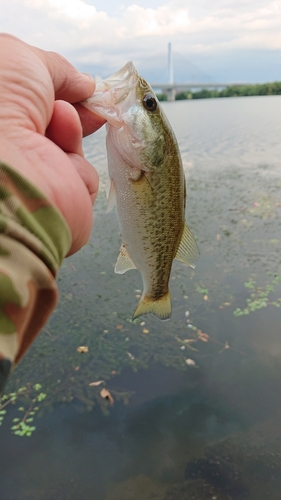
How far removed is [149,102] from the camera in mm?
1782

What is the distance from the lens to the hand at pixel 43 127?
1277 millimetres

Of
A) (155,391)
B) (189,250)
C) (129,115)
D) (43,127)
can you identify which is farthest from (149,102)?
(155,391)

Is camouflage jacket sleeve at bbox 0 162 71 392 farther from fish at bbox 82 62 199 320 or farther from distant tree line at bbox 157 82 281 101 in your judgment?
distant tree line at bbox 157 82 281 101

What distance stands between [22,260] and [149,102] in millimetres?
1105

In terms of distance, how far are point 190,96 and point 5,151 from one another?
176 ft

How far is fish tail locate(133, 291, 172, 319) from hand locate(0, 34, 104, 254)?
24.2 inches

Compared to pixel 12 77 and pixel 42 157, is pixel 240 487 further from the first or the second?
pixel 12 77

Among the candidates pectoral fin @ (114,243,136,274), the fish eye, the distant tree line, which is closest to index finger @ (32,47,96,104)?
the fish eye

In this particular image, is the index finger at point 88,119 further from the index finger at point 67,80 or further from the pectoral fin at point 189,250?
the pectoral fin at point 189,250

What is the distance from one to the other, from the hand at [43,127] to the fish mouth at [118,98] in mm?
116

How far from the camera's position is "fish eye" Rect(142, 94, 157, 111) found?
1773 millimetres

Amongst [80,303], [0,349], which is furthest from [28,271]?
[80,303]

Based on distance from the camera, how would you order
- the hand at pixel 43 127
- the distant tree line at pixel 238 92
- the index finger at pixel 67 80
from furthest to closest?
the distant tree line at pixel 238 92
the index finger at pixel 67 80
the hand at pixel 43 127

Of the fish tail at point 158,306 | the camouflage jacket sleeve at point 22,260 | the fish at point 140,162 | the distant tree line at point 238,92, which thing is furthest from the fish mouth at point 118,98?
the distant tree line at point 238,92
